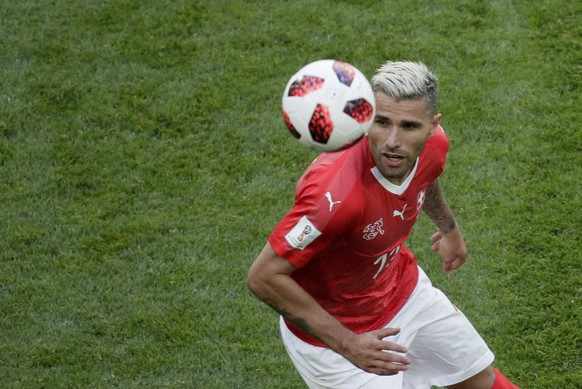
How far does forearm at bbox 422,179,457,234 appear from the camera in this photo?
24.3 ft

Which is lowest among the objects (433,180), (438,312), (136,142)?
(136,142)

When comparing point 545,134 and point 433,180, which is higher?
point 433,180

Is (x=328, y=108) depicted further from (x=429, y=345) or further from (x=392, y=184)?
(x=429, y=345)

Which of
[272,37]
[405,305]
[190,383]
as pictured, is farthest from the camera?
[272,37]

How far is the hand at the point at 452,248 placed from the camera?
7629 mm

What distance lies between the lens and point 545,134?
10.9 meters

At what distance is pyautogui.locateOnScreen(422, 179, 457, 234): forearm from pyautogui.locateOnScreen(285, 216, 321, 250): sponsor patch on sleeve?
59.9 inches

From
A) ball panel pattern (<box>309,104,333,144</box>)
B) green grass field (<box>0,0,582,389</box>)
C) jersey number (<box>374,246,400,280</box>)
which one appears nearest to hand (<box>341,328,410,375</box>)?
jersey number (<box>374,246,400,280</box>)

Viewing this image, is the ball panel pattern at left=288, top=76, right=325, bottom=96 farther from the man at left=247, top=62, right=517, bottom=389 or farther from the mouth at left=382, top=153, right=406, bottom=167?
the mouth at left=382, top=153, right=406, bottom=167

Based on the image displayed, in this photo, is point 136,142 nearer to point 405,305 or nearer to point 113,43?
point 113,43

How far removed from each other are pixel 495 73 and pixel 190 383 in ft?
16.9

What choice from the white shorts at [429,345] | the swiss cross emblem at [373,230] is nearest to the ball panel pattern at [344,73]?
the swiss cross emblem at [373,230]

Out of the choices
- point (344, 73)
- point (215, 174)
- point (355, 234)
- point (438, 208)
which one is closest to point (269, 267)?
point (355, 234)

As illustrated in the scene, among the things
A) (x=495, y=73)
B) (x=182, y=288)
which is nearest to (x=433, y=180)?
(x=182, y=288)
